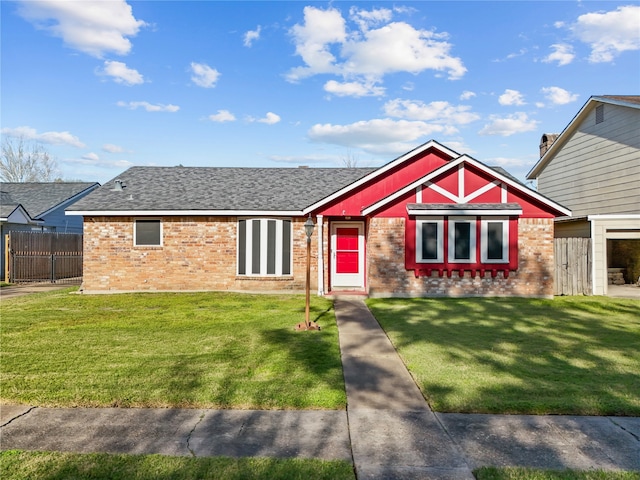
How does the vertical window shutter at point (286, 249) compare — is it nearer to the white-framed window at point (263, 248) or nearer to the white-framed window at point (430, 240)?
the white-framed window at point (263, 248)

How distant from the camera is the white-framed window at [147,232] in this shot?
48.8 ft

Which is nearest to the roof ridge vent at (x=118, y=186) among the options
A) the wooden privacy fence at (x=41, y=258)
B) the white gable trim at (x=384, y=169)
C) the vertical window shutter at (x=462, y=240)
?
the wooden privacy fence at (x=41, y=258)

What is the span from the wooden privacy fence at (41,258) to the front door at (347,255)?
12.1 metres

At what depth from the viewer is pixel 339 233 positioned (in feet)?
49.2

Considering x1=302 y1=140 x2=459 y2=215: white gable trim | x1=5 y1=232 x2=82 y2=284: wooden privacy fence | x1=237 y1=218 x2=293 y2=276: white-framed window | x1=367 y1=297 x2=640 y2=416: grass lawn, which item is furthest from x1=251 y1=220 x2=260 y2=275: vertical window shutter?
x1=5 y1=232 x2=82 y2=284: wooden privacy fence

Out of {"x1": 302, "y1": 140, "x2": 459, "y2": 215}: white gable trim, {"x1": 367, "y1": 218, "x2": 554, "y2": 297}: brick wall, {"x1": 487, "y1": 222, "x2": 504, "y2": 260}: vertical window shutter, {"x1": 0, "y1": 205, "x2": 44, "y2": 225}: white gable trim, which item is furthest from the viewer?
{"x1": 0, "y1": 205, "x2": 44, "y2": 225}: white gable trim

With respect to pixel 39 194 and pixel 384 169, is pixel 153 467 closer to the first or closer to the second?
pixel 384 169

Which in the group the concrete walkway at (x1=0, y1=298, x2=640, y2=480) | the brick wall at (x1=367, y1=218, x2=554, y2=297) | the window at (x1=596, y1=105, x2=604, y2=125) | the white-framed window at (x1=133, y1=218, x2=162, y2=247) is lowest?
the concrete walkway at (x1=0, y1=298, x2=640, y2=480)

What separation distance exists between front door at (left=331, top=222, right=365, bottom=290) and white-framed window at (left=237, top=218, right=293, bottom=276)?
1669 mm

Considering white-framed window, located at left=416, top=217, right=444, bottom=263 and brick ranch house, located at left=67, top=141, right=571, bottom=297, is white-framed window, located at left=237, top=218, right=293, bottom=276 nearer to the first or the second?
brick ranch house, located at left=67, top=141, right=571, bottom=297

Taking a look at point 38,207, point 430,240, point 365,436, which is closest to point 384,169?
point 430,240

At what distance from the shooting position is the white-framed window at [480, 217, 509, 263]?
13.0 m

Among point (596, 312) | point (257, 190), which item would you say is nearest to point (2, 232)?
point (257, 190)

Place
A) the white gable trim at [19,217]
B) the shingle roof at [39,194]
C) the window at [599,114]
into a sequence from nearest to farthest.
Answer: the window at [599,114] → the white gable trim at [19,217] → the shingle roof at [39,194]
